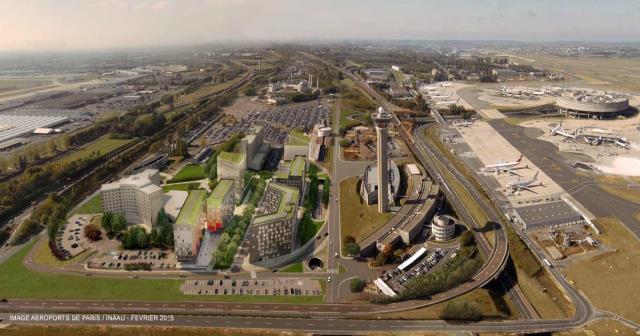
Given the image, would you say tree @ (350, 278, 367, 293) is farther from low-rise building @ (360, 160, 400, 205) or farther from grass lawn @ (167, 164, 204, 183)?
grass lawn @ (167, 164, 204, 183)

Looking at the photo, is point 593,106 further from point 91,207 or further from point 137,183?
point 91,207

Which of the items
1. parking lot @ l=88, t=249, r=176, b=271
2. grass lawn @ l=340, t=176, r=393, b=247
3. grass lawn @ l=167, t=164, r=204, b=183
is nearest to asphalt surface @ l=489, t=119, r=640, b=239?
grass lawn @ l=340, t=176, r=393, b=247

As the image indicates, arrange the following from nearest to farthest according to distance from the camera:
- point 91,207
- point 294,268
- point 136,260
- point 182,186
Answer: point 294,268, point 136,260, point 91,207, point 182,186

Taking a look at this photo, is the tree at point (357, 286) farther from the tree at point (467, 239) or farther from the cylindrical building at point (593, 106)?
the cylindrical building at point (593, 106)

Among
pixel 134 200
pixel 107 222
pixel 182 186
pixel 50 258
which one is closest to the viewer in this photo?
pixel 50 258

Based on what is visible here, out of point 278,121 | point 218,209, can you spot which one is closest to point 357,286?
point 218,209

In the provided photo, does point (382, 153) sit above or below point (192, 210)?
above

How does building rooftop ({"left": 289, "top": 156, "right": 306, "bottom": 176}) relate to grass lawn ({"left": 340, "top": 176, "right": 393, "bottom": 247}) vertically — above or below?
above

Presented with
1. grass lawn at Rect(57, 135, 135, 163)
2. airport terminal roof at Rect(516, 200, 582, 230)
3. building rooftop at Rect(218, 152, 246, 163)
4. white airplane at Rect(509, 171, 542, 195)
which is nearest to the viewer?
airport terminal roof at Rect(516, 200, 582, 230)
